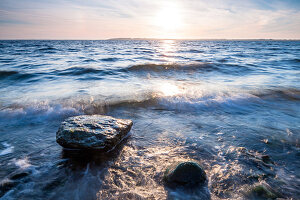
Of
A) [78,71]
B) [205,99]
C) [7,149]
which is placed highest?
[78,71]

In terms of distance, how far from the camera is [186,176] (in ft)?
6.52

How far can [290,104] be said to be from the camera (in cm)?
490

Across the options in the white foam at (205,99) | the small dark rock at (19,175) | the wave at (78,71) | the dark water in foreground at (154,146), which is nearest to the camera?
the dark water in foreground at (154,146)

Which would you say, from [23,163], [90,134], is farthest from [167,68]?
[23,163]

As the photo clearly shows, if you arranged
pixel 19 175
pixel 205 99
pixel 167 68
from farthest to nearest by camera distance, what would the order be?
1. pixel 167 68
2. pixel 205 99
3. pixel 19 175

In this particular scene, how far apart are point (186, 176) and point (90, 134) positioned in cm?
144

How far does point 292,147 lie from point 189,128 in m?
1.58

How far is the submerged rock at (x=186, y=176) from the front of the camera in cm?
198

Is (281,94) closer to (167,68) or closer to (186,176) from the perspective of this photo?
(186,176)

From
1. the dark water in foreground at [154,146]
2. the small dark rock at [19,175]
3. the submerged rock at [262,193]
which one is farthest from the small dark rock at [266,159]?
the small dark rock at [19,175]

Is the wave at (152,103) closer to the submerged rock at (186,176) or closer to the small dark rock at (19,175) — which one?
the small dark rock at (19,175)

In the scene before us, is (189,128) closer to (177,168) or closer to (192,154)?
(192,154)

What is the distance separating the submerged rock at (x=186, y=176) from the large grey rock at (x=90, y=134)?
3.44ft

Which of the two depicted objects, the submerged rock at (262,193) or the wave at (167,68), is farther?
the wave at (167,68)
